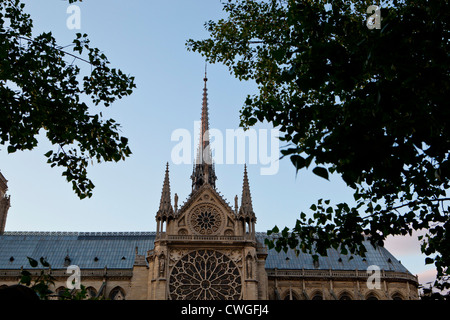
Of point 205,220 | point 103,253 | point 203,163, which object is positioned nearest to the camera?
point 205,220

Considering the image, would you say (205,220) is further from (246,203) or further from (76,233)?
(76,233)

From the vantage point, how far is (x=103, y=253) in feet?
167

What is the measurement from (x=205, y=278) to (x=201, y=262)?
141cm

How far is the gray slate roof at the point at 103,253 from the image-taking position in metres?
48.7

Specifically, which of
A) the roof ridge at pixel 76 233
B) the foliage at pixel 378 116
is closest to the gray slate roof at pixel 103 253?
the roof ridge at pixel 76 233

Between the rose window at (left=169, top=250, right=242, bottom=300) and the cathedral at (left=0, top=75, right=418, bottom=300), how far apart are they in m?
0.08

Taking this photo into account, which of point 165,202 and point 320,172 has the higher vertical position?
point 165,202

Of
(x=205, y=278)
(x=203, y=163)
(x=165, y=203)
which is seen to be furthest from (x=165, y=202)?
(x=203, y=163)

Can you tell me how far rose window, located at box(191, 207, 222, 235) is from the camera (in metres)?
40.2

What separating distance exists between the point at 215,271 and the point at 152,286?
17.1ft

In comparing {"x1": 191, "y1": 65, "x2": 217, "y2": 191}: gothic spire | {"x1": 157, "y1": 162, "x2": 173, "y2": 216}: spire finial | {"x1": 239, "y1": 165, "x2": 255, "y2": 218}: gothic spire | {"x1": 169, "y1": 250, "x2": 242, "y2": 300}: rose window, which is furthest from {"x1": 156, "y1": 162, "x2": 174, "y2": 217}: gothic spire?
{"x1": 239, "y1": 165, "x2": 255, "y2": 218}: gothic spire

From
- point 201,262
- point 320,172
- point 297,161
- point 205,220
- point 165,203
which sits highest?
point 165,203

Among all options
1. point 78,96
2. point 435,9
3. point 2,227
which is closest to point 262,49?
point 78,96

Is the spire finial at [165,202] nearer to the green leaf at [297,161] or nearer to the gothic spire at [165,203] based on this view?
the gothic spire at [165,203]
